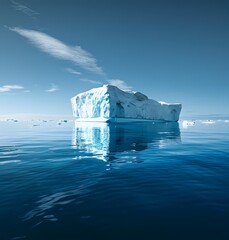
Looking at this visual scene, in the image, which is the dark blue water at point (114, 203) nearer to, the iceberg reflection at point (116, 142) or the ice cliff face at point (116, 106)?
the iceberg reflection at point (116, 142)

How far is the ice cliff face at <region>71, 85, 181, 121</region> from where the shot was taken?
46000mm

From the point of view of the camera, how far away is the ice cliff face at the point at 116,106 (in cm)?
4600

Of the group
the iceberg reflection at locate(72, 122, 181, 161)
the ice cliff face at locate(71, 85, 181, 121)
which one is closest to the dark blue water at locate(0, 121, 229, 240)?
the iceberg reflection at locate(72, 122, 181, 161)

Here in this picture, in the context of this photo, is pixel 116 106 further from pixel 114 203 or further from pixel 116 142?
pixel 114 203

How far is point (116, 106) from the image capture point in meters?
47.5

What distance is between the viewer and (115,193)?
169 inches

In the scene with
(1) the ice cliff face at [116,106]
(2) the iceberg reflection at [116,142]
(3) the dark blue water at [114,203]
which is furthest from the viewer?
(1) the ice cliff face at [116,106]

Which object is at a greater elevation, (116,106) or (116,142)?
(116,106)

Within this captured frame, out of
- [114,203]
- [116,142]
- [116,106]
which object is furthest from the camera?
[116,106]

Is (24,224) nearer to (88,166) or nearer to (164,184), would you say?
(164,184)

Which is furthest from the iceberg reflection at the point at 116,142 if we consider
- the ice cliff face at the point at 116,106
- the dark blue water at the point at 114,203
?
the ice cliff face at the point at 116,106

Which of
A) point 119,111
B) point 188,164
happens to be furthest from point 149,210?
point 119,111

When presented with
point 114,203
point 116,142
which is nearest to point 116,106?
point 116,142

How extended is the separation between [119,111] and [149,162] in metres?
41.8
